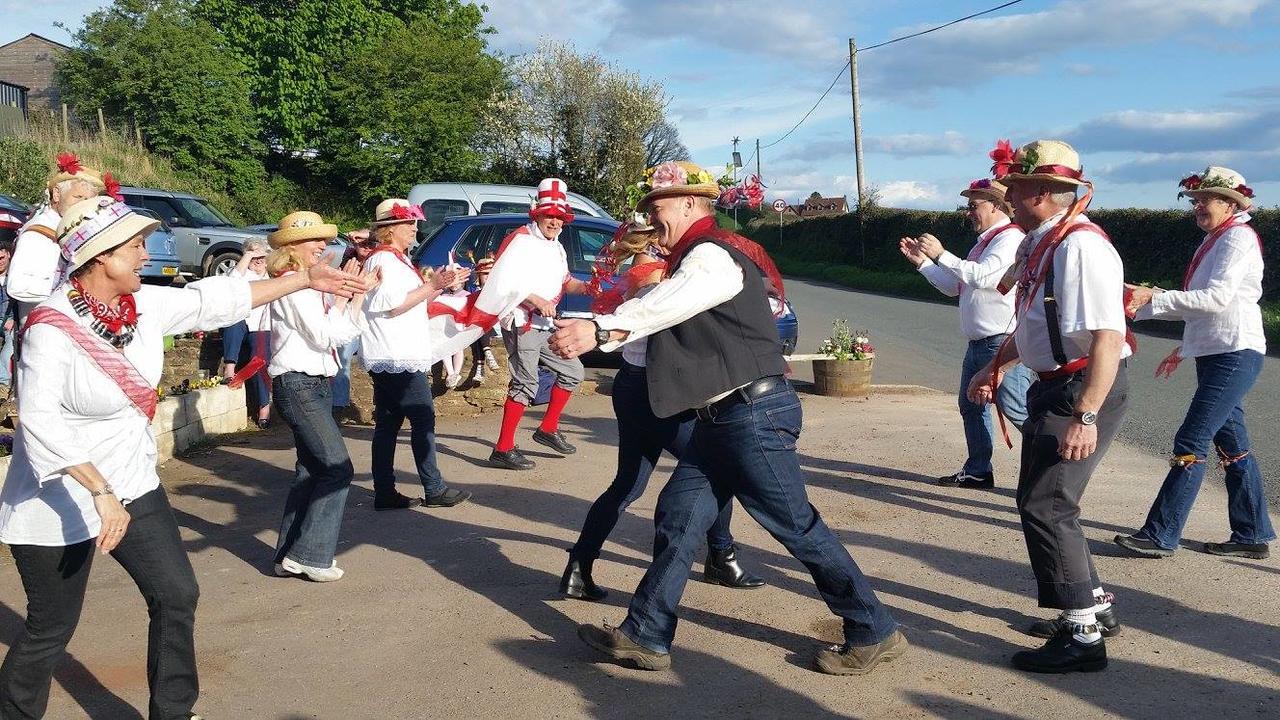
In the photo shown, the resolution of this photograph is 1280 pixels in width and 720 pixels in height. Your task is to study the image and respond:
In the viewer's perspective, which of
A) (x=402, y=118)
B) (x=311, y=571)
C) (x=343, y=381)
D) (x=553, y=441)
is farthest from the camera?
(x=402, y=118)

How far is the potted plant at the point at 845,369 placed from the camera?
11.1 m

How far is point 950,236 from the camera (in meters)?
31.2

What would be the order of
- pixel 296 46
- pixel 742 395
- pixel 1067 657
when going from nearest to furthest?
pixel 742 395 → pixel 1067 657 → pixel 296 46

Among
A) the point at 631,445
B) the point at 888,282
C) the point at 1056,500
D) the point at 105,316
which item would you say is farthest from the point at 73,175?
the point at 888,282

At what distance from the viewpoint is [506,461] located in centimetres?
816

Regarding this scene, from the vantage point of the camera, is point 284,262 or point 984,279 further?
point 984,279

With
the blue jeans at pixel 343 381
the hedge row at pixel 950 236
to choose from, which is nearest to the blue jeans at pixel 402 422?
the blue jeans at pixel 343 381

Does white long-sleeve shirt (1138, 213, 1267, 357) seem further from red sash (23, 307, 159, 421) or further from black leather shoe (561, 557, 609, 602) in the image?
red sash (23, 307, 159, 421)

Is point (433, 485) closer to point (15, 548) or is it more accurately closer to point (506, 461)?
point (506, 461)

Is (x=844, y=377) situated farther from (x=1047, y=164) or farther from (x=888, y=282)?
(x=888, y=282)

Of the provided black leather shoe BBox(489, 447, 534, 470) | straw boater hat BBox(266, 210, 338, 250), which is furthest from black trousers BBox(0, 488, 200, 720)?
black leather shoe BBox(489, 447, 534, 470)

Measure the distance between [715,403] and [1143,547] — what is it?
2959 millimetres

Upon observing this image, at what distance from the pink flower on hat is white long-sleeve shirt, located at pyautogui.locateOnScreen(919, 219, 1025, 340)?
9.40 ft

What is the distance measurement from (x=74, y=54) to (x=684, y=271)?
40.4 m
